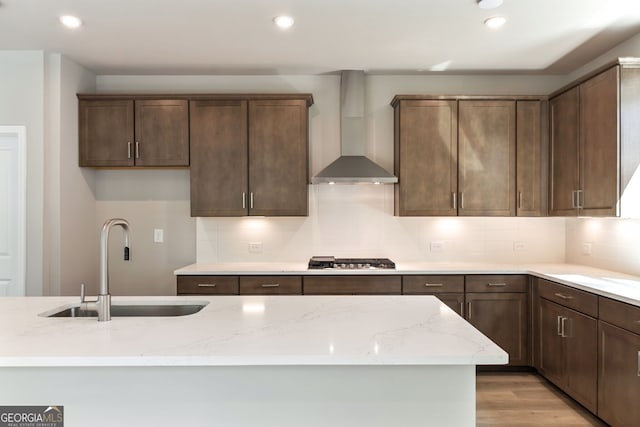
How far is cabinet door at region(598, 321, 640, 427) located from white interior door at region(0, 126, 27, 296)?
13.8 ft

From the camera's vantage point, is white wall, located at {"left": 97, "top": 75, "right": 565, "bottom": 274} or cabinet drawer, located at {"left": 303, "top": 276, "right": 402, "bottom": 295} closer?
cabinet drawer, located at {"left": 303, "top": 276, "right": 402, "bottom": 295}

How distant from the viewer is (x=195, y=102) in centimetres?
370

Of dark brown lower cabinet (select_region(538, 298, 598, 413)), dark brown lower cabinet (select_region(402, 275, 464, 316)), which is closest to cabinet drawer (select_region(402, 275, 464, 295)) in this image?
dark brown lower cabinet (select_region(402, 275, 464, 316))

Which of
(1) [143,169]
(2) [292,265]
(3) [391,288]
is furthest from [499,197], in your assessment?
(1) [143,169]

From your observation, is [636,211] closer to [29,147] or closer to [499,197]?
[499,197]

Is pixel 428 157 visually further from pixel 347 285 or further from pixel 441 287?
pixel 347 285

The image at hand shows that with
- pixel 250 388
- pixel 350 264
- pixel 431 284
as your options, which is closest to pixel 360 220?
pixel 350 264

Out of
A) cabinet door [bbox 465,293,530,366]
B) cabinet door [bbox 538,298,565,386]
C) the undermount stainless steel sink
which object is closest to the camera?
the undermount stainless steel sink

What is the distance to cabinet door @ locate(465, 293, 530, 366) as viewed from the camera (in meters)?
3.48

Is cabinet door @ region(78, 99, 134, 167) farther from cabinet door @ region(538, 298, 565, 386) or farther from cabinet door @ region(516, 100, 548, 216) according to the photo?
cabinet door @ region(538, 298, 565, 386)

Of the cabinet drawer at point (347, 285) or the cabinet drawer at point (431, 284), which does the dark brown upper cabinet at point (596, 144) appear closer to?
the cabinet drawer at point (431, 284)

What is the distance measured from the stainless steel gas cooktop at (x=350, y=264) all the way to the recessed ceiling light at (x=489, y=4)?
2019mm

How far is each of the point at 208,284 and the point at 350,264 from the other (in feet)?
3.96

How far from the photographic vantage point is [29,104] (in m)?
3.40
